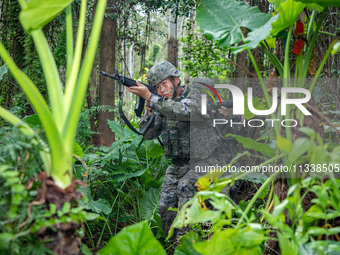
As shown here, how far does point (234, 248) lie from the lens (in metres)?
1.26

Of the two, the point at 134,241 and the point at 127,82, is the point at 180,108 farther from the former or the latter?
the point at 134,241

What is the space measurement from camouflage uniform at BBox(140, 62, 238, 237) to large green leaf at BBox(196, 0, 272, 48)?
103 cm

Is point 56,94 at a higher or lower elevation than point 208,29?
lower

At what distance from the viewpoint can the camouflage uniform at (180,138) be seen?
3004 mm

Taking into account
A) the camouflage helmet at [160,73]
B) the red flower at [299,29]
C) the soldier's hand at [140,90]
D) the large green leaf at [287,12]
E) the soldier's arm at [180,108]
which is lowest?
the soldier's arm at [180,108]

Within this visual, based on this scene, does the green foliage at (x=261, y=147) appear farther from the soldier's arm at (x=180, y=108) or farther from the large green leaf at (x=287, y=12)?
the soldier's arm at (x=180, y=108)

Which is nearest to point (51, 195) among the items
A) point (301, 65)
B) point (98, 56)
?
point (301, 65)

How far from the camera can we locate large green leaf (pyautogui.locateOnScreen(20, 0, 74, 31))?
1.15 metres

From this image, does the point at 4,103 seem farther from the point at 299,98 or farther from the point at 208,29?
the point at 299,98

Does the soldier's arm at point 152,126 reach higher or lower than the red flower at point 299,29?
lower

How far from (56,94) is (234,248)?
2.65ft

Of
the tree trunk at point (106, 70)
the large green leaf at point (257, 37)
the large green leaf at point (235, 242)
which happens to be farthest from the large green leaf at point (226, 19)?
the tree trunk at point (106, 70)

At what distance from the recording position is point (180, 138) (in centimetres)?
327

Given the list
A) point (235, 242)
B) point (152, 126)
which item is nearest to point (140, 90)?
point (152, 126)
